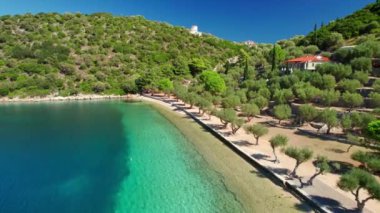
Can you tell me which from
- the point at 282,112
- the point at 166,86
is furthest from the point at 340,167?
the point at 166,86

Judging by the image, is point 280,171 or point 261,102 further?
point 261,102

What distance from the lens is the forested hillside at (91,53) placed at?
6962 cm

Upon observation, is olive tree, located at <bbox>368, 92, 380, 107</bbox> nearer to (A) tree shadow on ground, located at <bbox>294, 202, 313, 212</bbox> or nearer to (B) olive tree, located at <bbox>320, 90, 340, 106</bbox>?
(B) olive tree, located at <bbox>320, 90, 340, 106</bbox>

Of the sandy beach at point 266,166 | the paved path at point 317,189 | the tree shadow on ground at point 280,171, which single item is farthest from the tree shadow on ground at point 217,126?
the tree shadow on ground at point 280,171

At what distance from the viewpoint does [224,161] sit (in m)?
21.7

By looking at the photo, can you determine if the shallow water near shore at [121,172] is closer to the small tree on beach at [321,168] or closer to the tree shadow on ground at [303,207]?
the tree shadow on ground at [303,207]

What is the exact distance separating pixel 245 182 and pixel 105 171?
10.7 m

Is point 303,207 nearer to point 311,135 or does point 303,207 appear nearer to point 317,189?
point 317,189

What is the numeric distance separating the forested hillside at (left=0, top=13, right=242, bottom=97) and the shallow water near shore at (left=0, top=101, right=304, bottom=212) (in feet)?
113

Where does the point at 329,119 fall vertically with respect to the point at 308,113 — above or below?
below

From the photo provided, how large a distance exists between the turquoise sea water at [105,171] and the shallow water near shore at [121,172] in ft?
0.18

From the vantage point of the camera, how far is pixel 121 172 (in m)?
20.0

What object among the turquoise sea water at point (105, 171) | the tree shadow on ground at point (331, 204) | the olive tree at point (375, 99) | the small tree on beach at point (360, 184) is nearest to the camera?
the small tree on beach at point (360, 184)

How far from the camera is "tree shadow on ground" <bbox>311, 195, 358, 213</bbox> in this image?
12969 mm
